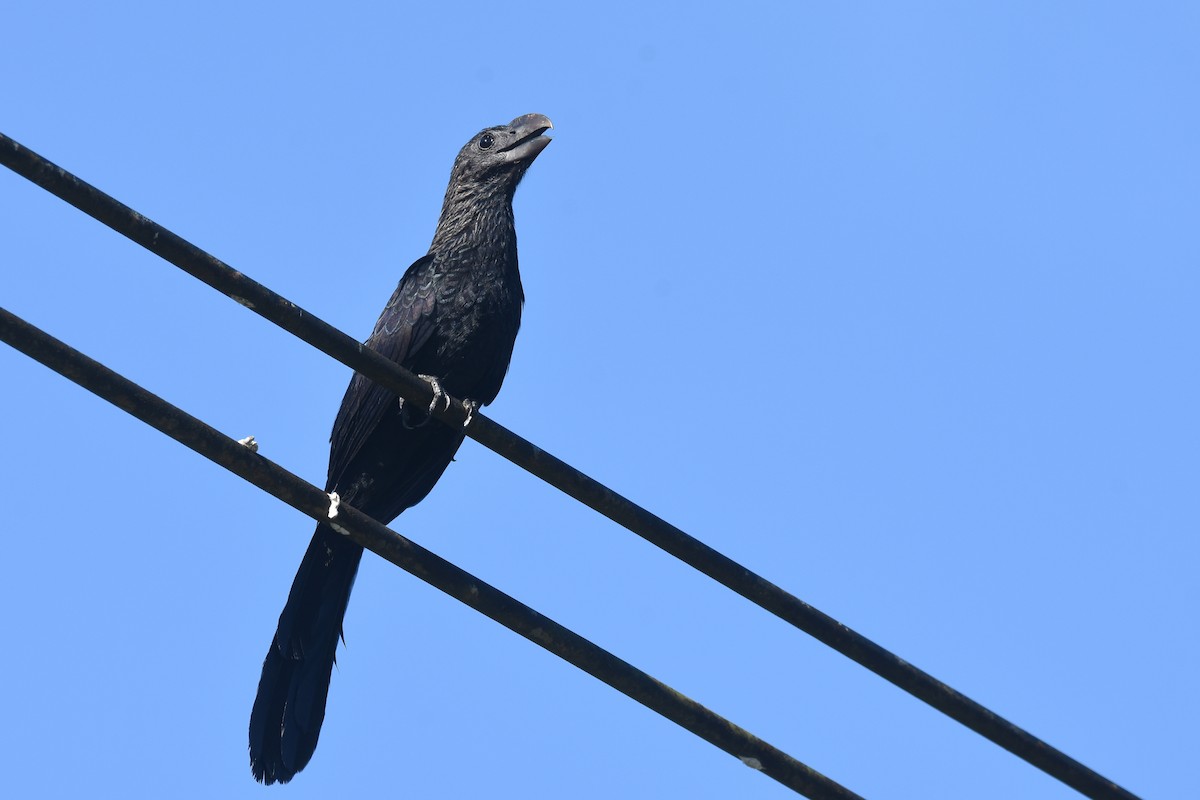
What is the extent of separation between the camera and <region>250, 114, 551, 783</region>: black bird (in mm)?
4883

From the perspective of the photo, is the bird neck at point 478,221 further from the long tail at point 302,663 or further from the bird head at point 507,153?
the long tail at point 302,663

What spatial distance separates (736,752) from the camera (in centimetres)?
379

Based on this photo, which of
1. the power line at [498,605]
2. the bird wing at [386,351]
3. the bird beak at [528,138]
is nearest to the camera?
the power line at [498,605]

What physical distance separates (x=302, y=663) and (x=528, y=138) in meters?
2.89

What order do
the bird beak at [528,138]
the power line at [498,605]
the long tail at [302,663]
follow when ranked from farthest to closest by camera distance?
the bird beak at [528,138] → the long tail at [302,663] → the power line at [498,605]

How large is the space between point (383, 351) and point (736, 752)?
271 centimetres

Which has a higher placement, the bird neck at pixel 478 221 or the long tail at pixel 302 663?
the bird neck at pixel 478 221

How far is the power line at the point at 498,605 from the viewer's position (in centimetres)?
345

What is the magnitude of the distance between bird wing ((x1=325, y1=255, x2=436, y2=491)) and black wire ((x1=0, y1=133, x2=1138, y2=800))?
1452mm

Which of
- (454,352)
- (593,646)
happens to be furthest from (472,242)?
(593,646)

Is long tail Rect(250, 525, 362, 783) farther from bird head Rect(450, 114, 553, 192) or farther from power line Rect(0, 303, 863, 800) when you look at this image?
bird head Rect(450, 114, 553, 192)

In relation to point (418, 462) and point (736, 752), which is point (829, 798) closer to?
point (736, 752)

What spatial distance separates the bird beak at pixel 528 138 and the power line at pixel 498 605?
128 inches

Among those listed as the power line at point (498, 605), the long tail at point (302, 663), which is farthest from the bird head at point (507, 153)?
the power line at point (498, 605)
